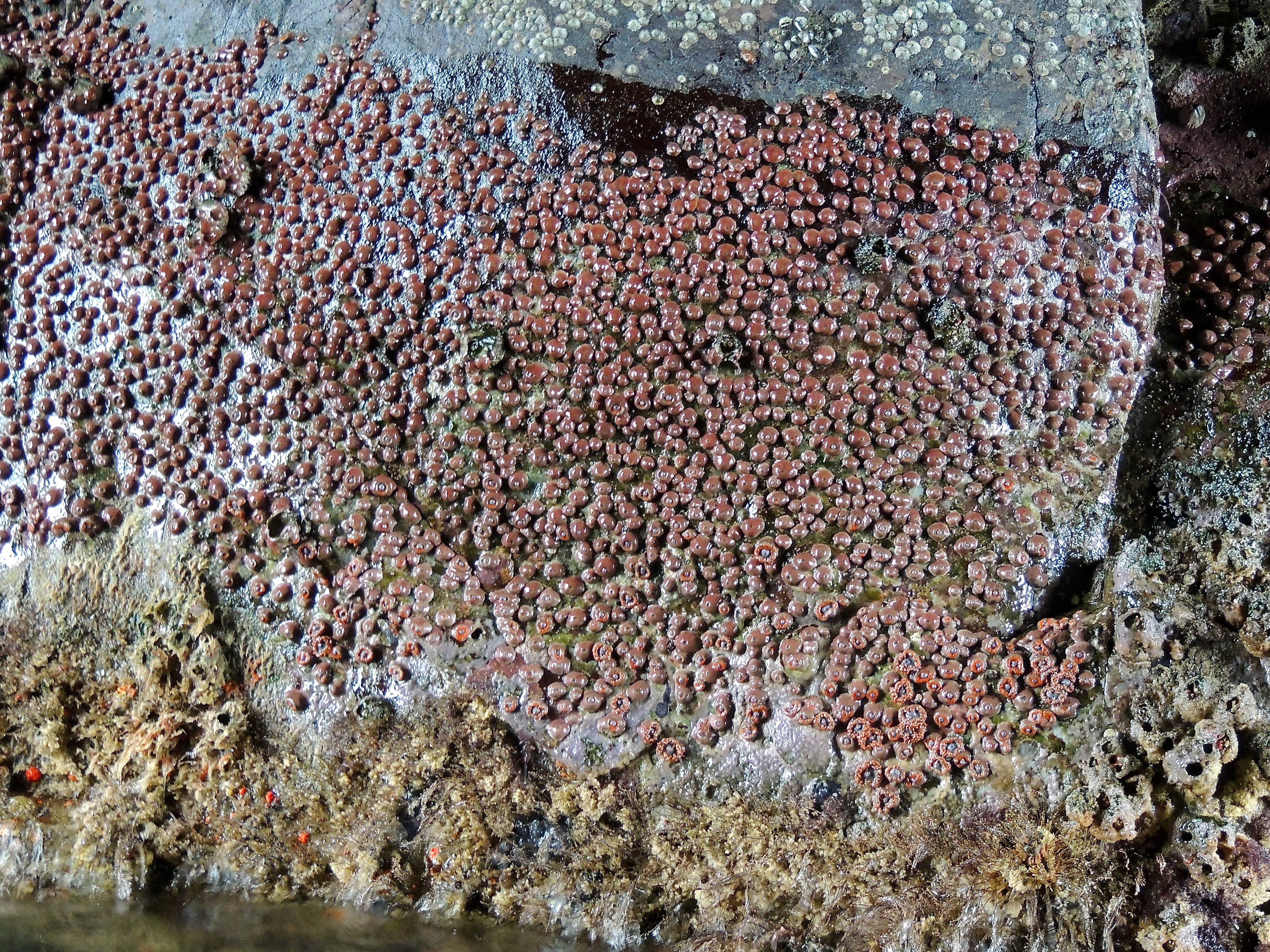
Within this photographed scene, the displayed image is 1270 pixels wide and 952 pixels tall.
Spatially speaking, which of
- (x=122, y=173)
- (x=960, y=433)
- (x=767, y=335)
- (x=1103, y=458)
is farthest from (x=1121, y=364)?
(x=122, y=173)

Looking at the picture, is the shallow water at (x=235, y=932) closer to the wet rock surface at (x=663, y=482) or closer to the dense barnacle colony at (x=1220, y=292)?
the wet rock surface at (x=663, y=482)

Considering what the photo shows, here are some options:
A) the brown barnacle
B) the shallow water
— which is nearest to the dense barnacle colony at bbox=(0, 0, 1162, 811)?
the brown barnacle

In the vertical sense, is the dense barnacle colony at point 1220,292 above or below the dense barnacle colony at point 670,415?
above

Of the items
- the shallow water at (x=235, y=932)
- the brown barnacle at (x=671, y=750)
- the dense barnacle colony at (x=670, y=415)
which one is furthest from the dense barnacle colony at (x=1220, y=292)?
the shallow water at (x=235, y=932)

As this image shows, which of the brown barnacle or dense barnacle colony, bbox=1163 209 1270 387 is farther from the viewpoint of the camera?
dense barnacle colony, bbox=1163 209 1270 387

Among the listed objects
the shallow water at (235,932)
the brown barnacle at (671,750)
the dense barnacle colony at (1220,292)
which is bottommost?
the shallow water at (235,932)

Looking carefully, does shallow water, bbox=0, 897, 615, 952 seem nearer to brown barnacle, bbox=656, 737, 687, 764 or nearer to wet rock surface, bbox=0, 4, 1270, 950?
wet rock surface, bbox=0, 4, 1270, 950
